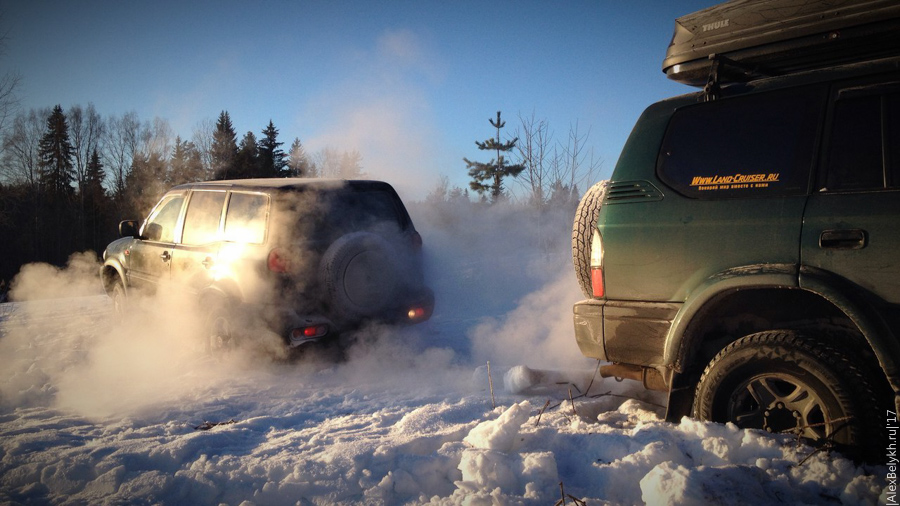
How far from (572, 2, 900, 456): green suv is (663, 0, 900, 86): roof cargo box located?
23cm

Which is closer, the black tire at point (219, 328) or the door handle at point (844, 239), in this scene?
the door handle at point (844, 239)

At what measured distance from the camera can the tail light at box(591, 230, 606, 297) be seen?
3.16 m

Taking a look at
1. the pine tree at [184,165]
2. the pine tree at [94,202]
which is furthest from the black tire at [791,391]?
the pine tree at [94,202]

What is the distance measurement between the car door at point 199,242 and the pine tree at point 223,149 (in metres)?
35.0

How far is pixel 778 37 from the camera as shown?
2898 mm

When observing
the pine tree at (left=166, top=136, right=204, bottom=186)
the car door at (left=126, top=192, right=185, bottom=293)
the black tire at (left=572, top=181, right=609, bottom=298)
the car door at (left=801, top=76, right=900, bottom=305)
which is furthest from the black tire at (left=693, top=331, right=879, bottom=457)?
the pine tree at (left=166, top=136, right=204, bottom=186)

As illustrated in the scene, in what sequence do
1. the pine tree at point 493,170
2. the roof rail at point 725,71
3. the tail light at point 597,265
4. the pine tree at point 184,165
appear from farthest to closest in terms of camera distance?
the pine tree at point 184,165 < the pine tree at point 493,170 < the tail light at point 597,265 < the roof rail at point 725,71

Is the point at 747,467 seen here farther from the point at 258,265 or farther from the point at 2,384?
the point at 2,384

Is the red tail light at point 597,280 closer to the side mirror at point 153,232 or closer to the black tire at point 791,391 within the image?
the black tire at point 791,391

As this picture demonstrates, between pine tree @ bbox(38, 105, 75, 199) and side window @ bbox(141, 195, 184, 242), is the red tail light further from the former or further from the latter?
pine tree @ bbox(38, 105, 75, 199)

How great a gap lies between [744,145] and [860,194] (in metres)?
0.61

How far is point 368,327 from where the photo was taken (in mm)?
5223

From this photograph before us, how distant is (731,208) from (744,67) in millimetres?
1034

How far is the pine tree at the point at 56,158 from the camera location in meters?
41.8
